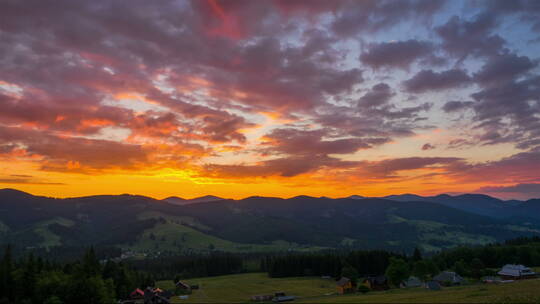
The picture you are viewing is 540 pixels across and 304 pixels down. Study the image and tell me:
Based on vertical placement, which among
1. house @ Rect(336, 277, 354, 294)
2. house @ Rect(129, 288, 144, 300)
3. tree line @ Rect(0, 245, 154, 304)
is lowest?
house @ Rect(129, 288, 144, 300)

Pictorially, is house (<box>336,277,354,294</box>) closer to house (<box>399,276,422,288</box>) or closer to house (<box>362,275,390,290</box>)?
house (<box>362,275,390,290</box>)

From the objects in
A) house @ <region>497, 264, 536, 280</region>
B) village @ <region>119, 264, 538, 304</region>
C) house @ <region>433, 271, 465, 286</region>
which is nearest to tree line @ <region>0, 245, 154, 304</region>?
village @ <region>119, 264, 538, 304</region>

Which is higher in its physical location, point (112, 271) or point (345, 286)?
point (112, 271)

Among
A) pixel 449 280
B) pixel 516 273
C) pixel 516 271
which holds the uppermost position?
pixel 516 271

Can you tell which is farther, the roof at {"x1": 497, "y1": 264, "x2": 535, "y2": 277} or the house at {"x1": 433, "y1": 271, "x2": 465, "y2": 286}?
the roof at {"x1": 497, "y1": 264, "x2": 535, "y2": 277}

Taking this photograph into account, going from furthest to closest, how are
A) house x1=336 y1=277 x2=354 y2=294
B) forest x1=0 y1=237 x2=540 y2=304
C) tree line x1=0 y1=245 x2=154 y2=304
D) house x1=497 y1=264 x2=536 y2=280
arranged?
house x1=336 y1=277 x2=354 y2=294
house x1=497 y1=264 x2=536 y2=280
forest x1=0 y1=237 x2=540 y2=304
tree line x1=0 y1=245 x2=154 y2=304

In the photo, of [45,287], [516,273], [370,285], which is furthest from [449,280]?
[45,287]

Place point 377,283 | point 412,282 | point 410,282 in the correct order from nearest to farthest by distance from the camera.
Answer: point 412,282
point 410,282
point 377,283

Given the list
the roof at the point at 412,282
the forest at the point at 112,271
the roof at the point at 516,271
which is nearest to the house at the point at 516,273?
the roof at the point at 516,271

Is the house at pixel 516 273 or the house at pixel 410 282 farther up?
the house at pixel 516 273

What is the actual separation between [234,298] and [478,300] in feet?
269

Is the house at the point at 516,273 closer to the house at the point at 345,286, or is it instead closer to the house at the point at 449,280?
the house at the point at 449,280

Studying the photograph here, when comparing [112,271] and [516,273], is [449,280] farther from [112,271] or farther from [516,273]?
[112,271]

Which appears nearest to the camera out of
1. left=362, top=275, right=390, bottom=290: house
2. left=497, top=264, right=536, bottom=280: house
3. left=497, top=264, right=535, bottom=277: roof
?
left=497, top=264, right=536, bottom=280: house
